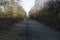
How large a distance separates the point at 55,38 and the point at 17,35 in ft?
1.44

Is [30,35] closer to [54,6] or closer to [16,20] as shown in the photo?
[16,20]

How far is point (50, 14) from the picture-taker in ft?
7.75

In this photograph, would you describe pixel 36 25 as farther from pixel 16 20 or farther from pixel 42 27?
pixel 16 20

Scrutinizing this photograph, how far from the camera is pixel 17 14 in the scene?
2.36 meters

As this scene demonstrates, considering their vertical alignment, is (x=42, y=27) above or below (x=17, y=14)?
below

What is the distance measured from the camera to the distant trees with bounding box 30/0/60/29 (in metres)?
2.34

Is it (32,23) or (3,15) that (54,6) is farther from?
(3,15)

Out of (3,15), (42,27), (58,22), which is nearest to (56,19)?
(58,22)

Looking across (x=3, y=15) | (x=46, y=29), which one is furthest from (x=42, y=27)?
(x=3, y=15)

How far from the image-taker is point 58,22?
2.33m

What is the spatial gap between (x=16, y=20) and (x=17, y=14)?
2.8 inches

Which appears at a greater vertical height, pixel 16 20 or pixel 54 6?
pixel 54 6

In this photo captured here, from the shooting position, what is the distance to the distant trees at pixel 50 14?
2342 millimetres

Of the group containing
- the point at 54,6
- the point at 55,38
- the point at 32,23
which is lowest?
the point at 55,38
